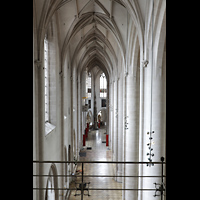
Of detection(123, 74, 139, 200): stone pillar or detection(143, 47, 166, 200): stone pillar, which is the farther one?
detection(123, 74, 139, 200): stone pillar

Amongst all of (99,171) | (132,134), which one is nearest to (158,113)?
(132,134)

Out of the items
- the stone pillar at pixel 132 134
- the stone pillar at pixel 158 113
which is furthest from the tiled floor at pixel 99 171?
the stone pillar at pixel 158 113

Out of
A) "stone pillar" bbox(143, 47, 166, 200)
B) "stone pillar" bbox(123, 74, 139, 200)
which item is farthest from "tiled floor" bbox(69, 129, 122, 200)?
"stone pillar" bbox(143, 47, 166, 200)

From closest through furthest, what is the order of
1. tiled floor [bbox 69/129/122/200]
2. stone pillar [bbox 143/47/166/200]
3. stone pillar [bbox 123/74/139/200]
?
stone pillar [bbox 143/47/166/200] < stone pillar [bbox 123/74/139/200] < tiled floor [bbox 69/129/122/200]

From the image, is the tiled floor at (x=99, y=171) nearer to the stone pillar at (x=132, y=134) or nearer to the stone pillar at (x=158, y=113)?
the stone pillar at (x=132, y=134)

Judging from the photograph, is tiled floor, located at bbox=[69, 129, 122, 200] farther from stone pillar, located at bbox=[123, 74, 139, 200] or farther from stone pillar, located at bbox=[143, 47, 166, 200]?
stone pillar, located at bbox=[143, 47, 166, 200]

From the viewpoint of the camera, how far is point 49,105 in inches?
450

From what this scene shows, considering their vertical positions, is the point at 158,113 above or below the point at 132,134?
above

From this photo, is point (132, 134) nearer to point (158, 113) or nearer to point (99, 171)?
point (158, 113)

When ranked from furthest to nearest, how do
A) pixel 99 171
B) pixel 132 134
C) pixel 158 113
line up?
pixel 99 171
pixel 132 134
pixel 158 113

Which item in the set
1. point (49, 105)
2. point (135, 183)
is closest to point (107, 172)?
point (135, 183)
